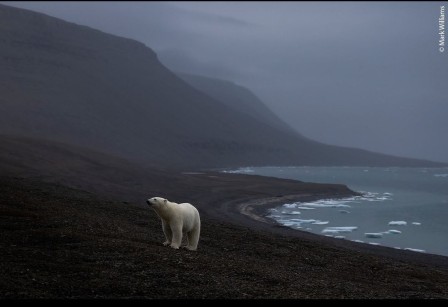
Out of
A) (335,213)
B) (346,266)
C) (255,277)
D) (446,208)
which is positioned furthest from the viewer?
(446,208)

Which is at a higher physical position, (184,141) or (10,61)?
(10,61)

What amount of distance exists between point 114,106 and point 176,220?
12092 cm

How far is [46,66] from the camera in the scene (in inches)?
5256

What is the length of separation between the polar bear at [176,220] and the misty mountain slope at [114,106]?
8242 centimetres

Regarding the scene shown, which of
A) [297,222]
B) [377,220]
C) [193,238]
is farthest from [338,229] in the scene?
[193,238]

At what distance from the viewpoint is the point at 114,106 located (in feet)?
432

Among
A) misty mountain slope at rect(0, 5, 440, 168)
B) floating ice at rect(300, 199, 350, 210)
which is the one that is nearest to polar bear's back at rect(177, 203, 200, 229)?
floating ice at rect(300, 199, 350, 210)

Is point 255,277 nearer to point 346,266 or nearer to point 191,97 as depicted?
point 346,266

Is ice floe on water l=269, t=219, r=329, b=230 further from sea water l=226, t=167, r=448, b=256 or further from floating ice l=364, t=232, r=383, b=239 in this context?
floating ice l=364, t=232, r=383, b=239

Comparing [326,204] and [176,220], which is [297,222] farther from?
[176,220]

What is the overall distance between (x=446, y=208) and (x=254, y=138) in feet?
344

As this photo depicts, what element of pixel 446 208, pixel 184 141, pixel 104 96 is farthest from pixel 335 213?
pixel 104 96

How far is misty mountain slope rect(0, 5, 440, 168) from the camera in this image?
110m

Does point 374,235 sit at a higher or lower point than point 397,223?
lower
